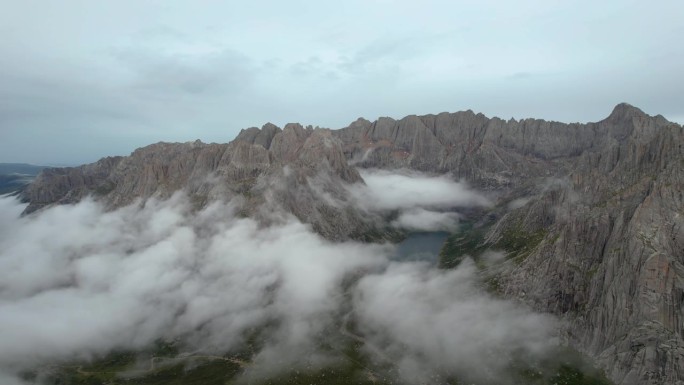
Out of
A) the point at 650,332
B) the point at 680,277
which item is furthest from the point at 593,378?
the point at 680,277

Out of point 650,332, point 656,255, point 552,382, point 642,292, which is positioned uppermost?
point 656,255

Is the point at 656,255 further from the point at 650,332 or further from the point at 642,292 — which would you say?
the point at 650,332

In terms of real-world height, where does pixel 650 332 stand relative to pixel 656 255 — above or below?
below

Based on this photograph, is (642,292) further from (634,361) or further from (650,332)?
(634,361)

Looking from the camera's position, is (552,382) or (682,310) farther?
(552,382)

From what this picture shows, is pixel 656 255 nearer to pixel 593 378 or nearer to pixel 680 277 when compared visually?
pixel 680 277

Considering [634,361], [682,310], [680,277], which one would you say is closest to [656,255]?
[680,277]

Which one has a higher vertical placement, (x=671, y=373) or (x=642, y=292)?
(x=642, y=292)

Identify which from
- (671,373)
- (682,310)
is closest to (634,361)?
(671,373)
